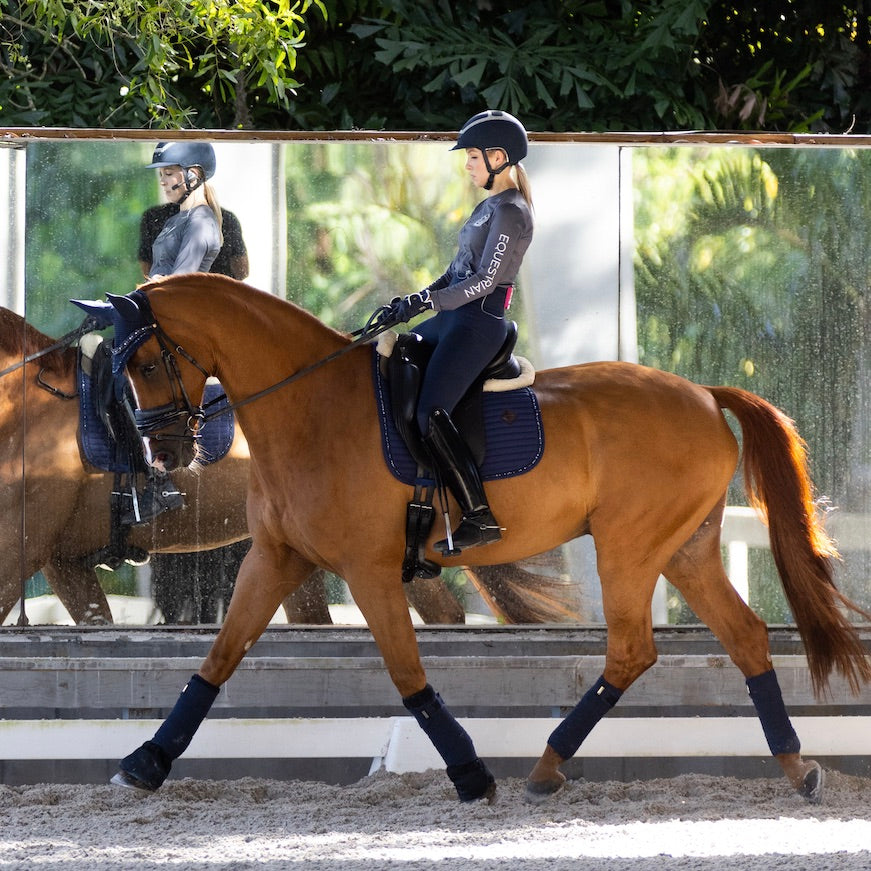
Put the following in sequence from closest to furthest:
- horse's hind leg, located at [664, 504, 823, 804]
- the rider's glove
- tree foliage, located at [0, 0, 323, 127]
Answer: the rider's glove, horse's hind leg, located at [664, 504, 823, 804], tree foliage, located at [0, 0, 323, 127]

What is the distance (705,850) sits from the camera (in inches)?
147

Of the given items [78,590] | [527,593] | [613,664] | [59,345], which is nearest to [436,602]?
[527,593]

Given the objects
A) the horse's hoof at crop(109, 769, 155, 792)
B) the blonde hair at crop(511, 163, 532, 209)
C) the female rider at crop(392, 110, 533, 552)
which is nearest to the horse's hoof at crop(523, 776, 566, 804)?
the female rider at crop(392, 110, 533, 552)

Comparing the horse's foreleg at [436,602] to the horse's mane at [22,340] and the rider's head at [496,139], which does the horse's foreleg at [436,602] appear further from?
the rider's head at [496,139]

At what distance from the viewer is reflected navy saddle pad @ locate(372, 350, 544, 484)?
446 centimetres

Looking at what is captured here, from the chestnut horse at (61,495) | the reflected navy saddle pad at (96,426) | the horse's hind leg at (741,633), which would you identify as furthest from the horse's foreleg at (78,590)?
the horse's hind leg at (741,633)

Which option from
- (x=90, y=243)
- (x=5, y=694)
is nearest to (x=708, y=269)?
(x=90, y=243)

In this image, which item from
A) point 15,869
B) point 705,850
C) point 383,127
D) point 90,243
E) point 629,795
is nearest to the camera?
point 15,869

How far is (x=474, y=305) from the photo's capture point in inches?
179

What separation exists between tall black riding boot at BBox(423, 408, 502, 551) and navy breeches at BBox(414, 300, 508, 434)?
0.05 metres

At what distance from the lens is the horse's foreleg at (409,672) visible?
14.4 feet

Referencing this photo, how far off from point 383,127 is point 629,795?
223 inches

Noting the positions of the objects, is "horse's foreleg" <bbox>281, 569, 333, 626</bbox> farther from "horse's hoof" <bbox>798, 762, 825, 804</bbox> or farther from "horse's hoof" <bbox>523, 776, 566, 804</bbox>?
"horse's hoof" <bbox>798, 762, 825, 804</bbox>

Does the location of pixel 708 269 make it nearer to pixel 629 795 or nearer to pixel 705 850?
pixel 629 795
